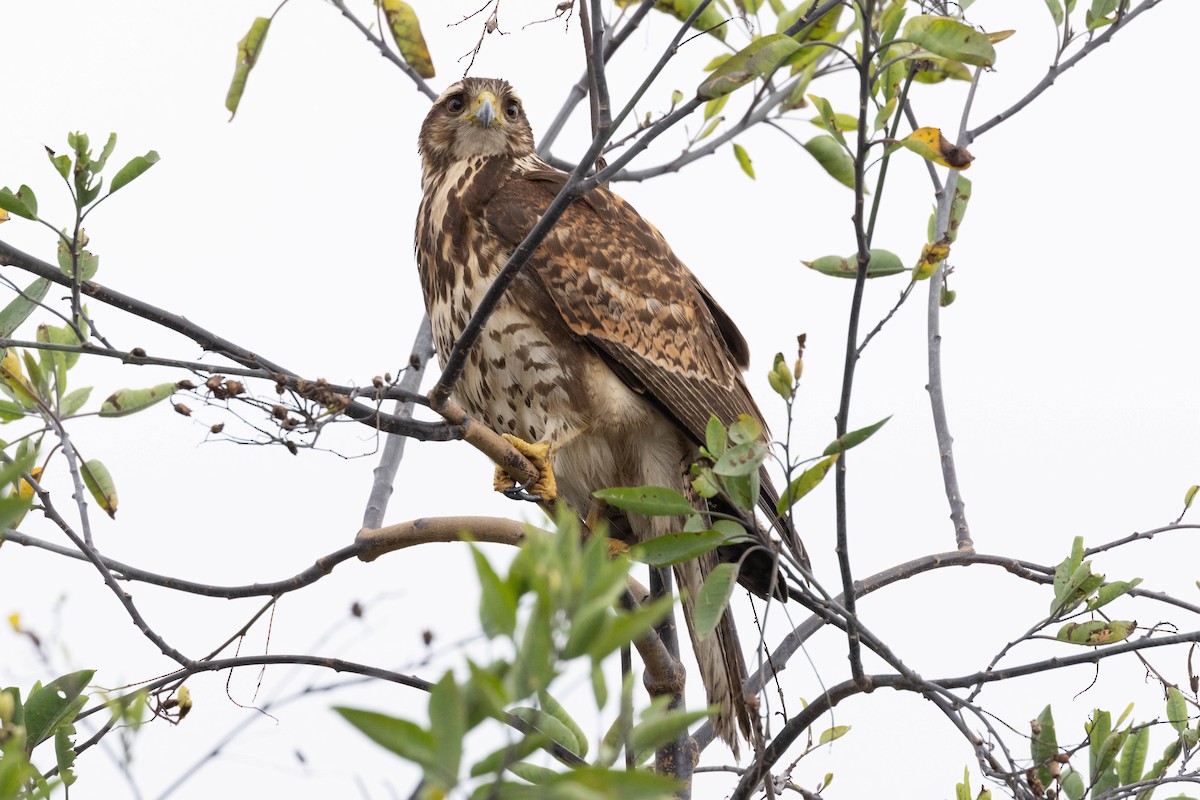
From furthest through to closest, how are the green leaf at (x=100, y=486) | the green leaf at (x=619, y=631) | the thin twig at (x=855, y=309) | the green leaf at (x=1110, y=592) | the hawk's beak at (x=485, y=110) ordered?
1. the hawk's beak at (x=485, y=110)
2. the green leaf at (x=100, y=486)
3. the green leaf at (x=1110, y=592)
4. the thin twig at (x=855, y=309)
5. the green leaf at (x=619, y=631)

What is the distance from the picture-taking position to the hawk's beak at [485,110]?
5.04 meters

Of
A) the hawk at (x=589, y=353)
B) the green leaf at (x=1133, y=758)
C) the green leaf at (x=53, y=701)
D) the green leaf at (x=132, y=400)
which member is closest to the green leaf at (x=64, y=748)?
the green leaf at (x=53, y=701)

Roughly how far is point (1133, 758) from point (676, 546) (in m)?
1.47

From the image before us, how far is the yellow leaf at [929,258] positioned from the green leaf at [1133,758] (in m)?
1.40

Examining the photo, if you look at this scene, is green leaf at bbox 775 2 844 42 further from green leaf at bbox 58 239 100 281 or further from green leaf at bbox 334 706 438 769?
green leaf at bbox 334 706 438 769

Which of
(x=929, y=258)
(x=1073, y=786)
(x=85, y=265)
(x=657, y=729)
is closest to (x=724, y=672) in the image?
(x=1073, y=786)

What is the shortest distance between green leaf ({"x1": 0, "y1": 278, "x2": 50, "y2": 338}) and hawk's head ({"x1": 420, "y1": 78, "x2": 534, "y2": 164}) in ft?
7.16

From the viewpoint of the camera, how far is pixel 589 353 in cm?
449

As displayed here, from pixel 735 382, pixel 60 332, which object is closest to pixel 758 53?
pixel 60 332

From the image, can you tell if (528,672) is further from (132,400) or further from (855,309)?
(132,400)

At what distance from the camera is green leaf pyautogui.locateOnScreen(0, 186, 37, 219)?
2.80m

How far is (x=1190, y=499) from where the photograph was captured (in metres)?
3.54

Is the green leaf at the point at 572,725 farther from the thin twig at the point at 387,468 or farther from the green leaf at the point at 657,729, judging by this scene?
the green leaf at the point at 657,729

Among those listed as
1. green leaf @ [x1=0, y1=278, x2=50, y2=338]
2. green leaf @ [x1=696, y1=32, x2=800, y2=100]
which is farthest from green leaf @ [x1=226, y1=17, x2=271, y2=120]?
green leaf @ [x1=696, y1=32, x2=800, y2=100]
